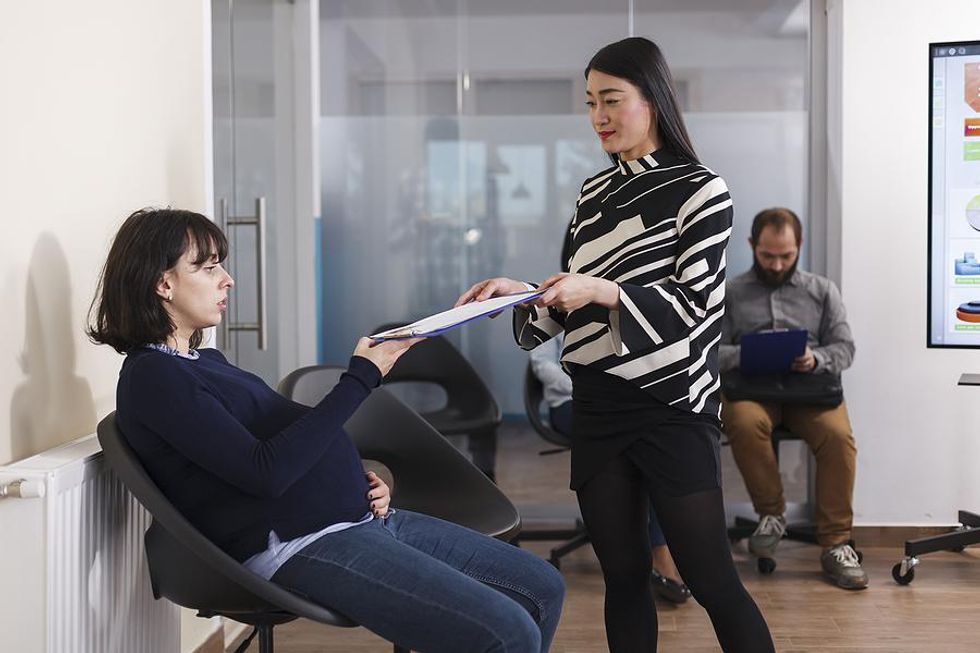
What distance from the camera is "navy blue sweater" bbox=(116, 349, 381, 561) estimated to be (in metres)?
1.72

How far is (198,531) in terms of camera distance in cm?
175

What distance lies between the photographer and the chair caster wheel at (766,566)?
3.83m

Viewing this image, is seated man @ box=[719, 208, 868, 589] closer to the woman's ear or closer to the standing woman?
the standing woman

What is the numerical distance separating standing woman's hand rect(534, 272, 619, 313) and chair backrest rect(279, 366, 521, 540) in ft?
2.44

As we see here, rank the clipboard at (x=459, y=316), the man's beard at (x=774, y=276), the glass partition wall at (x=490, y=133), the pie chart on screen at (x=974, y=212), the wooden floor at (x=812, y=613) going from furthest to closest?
the glass partition wall at (x=490, y=133) → the man's beard at (x=774, y=276) → the pie chart on screen at (x=974, y=212) → the wooden floor at (x=812, y=613) → the clipboard at (x=459, y=316)

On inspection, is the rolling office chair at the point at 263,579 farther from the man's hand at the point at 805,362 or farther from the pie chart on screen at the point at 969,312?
the pie chart on screen at the point at 969,312

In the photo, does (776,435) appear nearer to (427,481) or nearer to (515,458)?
(515,458)

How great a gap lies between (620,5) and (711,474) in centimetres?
293

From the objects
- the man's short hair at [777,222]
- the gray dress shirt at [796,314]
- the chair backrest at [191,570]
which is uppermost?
the man's short hair at [777,222]

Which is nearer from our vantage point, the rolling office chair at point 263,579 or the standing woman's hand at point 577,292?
the rolling office chair at point 263,579

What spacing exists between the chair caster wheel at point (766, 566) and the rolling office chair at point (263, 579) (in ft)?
5.67

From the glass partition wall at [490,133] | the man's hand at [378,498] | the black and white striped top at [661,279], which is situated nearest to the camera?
the black and white striped top at [661,279]

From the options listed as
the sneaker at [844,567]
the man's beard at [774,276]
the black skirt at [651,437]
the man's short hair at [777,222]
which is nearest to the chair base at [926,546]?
the sneaker at [844,567]

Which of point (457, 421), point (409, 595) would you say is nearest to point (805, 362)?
point (457, 421)
